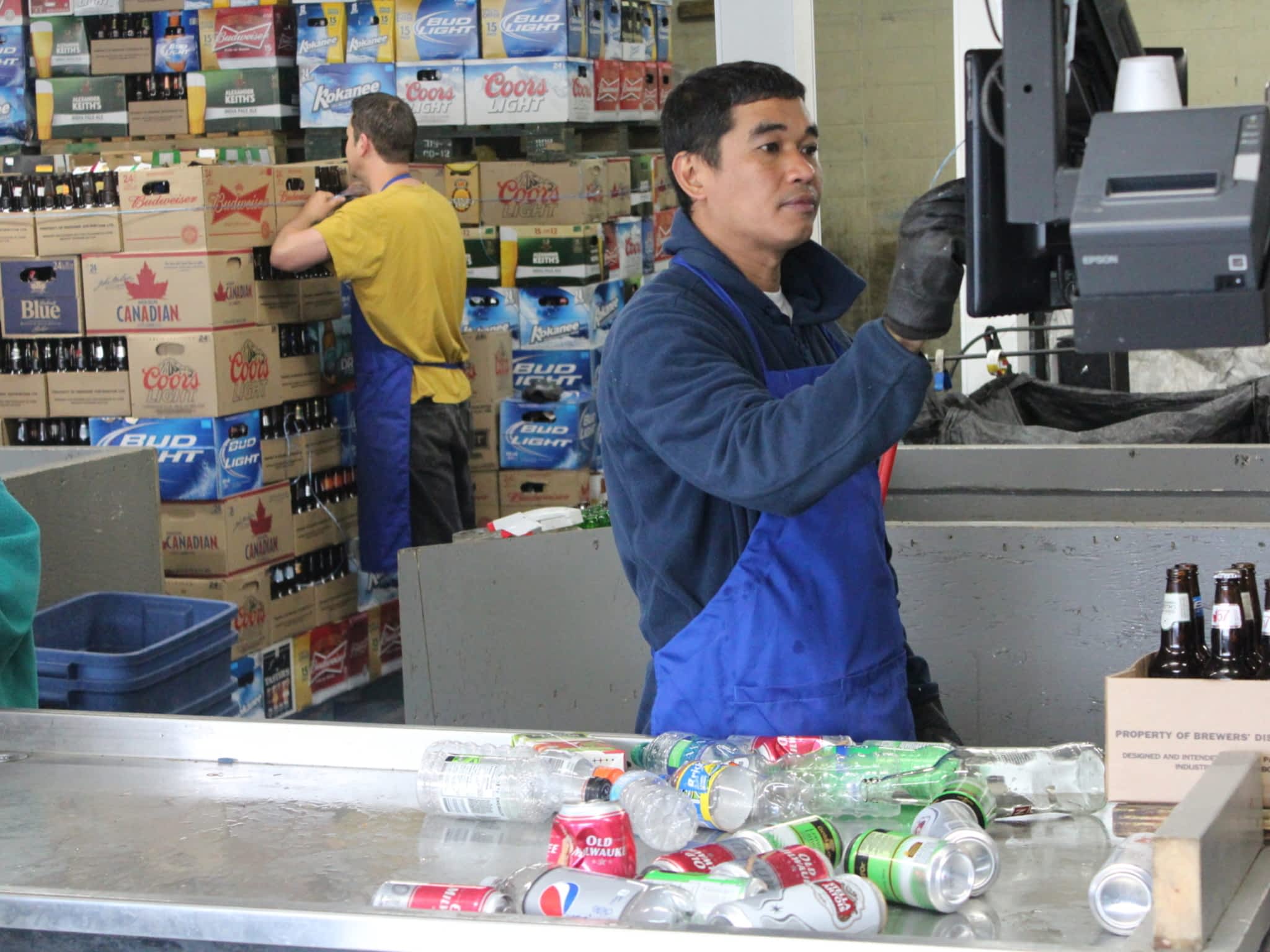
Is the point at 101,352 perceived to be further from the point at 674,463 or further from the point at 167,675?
the point at 674,463

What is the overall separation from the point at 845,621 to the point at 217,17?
5.61 metres

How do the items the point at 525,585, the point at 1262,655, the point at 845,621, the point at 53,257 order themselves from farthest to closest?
the point at 53,257, the point at 525,585, the point at 845,621, the point at 1262,655

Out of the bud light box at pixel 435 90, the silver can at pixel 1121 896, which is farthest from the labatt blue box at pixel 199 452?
the silver can at pixel 1121 896

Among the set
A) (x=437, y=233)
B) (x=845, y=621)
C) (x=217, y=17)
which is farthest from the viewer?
(x=217, y=17)

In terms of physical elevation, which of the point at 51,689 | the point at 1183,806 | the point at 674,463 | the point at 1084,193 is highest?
the point at 1084,193

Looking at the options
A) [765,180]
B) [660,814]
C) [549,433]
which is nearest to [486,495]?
[549,433]

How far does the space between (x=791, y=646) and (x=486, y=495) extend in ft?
14.8

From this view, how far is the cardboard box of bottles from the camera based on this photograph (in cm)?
199

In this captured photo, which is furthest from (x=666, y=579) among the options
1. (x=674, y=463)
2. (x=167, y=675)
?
(x=167, y=675)

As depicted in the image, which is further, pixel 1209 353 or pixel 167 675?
pixel 1209 353

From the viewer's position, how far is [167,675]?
3832mm

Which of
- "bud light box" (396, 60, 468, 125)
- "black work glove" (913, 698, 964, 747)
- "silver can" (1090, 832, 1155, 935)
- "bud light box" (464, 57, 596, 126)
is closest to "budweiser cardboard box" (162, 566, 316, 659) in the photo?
"bud light box" (396, 60, 468, 125)

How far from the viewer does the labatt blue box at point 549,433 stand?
6648 mm

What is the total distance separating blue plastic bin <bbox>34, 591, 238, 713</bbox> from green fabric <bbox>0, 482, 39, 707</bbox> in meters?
0.42
